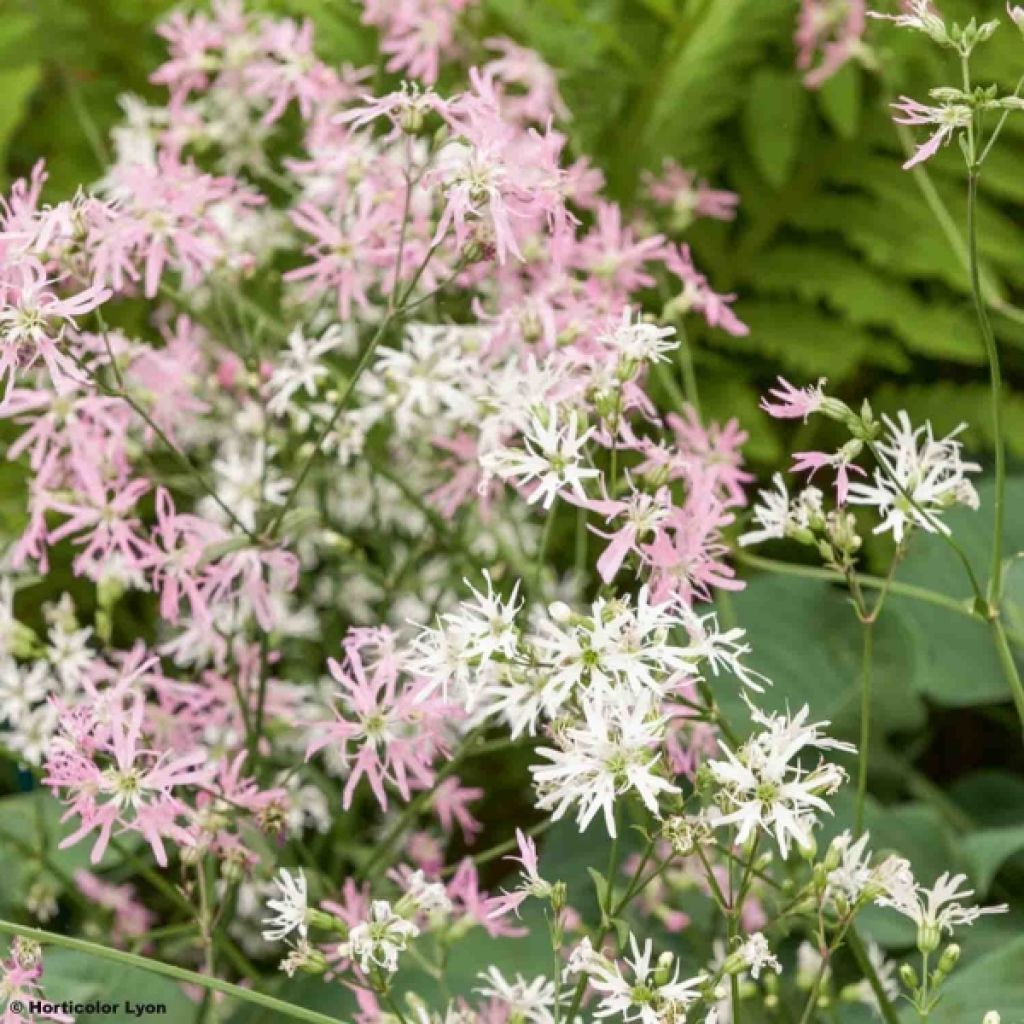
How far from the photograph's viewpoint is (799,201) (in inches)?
71.7

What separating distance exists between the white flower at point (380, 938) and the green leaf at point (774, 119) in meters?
1.11

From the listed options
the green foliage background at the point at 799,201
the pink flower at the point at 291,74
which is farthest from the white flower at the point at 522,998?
the pink flower at the point at 291,74

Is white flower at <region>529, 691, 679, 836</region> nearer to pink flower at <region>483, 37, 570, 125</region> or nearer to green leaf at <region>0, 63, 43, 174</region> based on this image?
pink flower at <region>483, 37, 570, 125</region>

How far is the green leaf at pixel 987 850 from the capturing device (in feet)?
3.78

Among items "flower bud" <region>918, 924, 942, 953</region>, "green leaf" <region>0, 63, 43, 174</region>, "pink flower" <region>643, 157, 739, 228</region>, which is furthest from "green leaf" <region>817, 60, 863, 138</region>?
"flower bud" <region>918, 924, 942, 953</region>

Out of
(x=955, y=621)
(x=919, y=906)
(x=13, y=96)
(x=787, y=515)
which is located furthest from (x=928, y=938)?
(x=13, y=96)

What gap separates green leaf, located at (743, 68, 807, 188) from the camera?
65.9 inches

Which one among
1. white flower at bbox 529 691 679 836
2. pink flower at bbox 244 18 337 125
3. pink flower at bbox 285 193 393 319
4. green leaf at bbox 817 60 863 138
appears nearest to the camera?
white flower at bbox 529 691 679 836

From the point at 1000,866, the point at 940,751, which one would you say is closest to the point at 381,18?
the point at 1000,866

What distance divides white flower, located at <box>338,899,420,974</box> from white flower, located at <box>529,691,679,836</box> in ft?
0.36

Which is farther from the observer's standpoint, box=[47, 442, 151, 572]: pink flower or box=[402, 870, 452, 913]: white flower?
box=[47, 442, 151, 572]: pink flower

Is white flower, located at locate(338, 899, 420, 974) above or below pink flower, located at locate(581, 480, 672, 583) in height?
below

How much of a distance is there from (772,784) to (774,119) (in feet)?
3.77

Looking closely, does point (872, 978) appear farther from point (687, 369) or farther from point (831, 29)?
point (831, 29)
